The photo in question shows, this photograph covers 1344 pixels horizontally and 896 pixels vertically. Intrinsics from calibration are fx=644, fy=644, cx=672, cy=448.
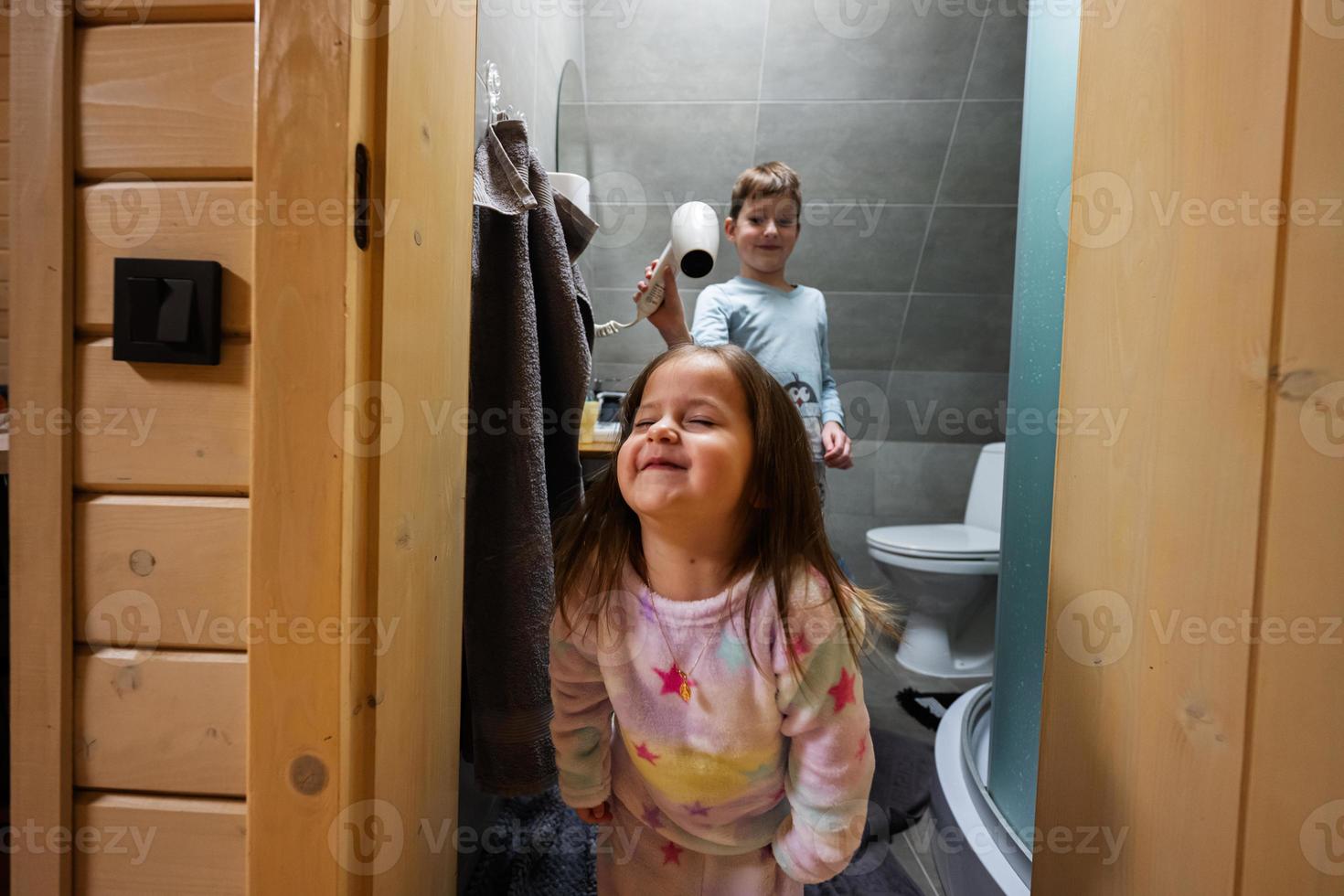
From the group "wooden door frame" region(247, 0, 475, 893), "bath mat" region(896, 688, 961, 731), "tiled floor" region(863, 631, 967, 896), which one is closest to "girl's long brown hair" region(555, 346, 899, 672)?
"tiled floor" region(863, 631, 967, 896)

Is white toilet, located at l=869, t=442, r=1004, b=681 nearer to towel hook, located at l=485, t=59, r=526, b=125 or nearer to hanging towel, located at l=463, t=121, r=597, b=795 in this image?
hanging towel, located at l=463, t=121, r=597, b=795

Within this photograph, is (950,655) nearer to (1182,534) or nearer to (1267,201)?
(1182,534)

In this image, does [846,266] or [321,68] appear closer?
[321,68]

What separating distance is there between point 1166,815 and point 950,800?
54 cm

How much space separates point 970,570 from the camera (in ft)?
6.42

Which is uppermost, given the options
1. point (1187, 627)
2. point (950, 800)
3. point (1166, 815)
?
point (1187, 627)

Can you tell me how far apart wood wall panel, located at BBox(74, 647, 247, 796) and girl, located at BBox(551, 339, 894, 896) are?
0.32 m

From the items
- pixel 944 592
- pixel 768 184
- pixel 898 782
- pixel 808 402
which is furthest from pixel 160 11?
pixel 944 592

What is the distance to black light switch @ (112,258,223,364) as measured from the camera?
1.84 feet

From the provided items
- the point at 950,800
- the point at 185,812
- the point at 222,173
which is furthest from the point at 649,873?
the point at 222,173

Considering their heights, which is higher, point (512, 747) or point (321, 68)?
point (321, 68)

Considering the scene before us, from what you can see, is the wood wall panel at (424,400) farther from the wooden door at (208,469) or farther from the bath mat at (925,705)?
the bath mat at (925,705)

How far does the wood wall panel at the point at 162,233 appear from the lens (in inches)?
22.6

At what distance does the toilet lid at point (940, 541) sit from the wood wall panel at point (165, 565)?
1.82 meters
